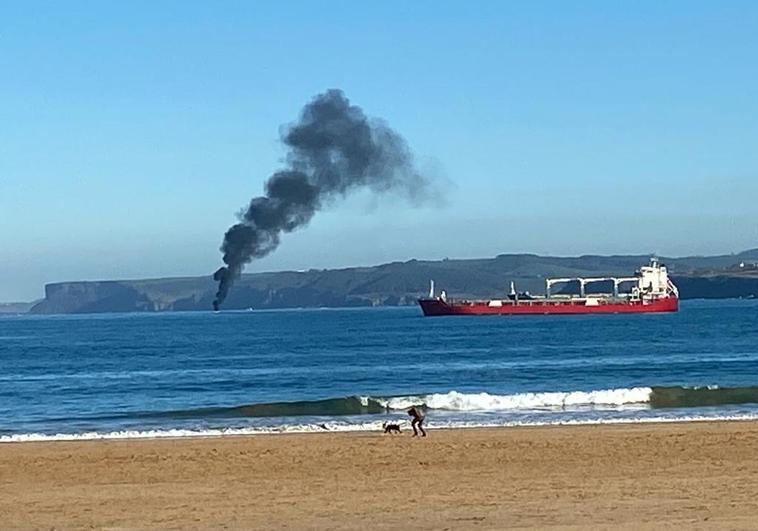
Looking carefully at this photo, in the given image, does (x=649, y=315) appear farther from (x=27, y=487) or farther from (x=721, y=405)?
(x=27, y=487)

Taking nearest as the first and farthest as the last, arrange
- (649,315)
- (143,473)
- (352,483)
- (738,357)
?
(352,483)
(143,473)
(738,357)
(649,315)

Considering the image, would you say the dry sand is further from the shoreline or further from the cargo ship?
the cargo ship

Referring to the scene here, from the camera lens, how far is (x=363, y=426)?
31.3 meters

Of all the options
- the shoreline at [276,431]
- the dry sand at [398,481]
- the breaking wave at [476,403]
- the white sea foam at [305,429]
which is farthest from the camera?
the breaking wave at [476,403]

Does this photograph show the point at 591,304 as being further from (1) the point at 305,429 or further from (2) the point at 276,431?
(2) the point at 276,431

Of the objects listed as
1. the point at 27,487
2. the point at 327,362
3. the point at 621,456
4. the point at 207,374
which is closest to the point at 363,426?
the point at 621,456

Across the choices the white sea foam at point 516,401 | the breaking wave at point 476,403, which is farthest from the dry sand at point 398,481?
the breaking wave at point 476,403

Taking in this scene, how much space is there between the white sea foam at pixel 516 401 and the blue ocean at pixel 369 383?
7cm

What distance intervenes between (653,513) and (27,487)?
32.3 ft

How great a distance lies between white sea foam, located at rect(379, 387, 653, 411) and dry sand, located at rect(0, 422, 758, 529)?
929 cm

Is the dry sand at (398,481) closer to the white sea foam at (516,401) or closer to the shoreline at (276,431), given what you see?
the shoreline at (276,431)

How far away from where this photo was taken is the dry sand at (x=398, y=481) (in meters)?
15.7

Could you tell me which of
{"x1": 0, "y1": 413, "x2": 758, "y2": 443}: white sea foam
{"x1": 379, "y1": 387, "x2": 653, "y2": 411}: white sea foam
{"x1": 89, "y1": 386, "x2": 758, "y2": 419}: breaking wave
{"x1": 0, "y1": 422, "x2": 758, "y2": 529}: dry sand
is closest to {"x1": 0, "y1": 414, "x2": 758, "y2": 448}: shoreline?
{"x1": 0, "y1": 413, "x2": 758, "y2": 443}: white sea foam

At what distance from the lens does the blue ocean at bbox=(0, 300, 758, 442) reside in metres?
34.6
